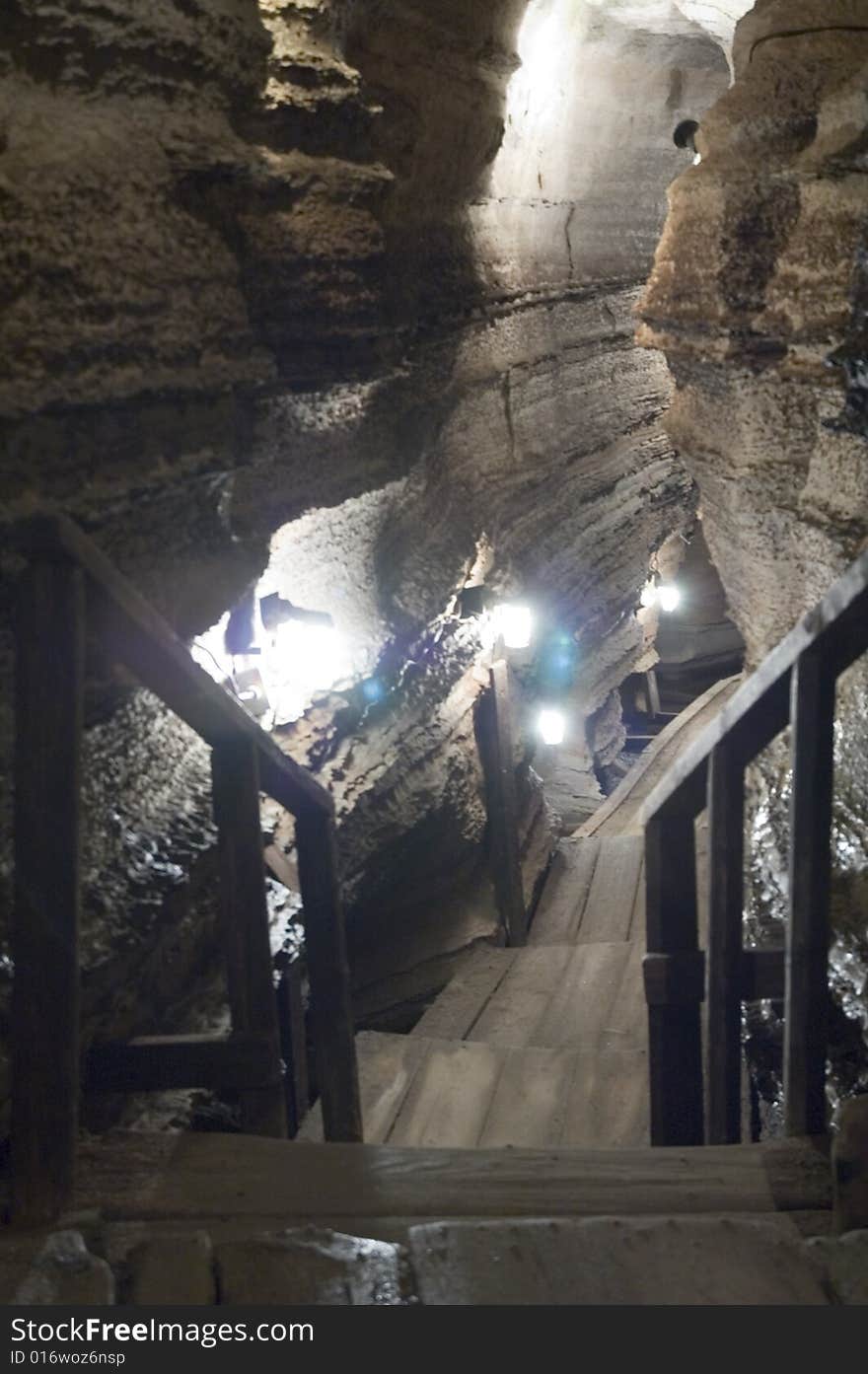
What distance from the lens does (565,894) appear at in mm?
9938

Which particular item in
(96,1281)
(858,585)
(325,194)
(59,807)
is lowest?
(96,1281)

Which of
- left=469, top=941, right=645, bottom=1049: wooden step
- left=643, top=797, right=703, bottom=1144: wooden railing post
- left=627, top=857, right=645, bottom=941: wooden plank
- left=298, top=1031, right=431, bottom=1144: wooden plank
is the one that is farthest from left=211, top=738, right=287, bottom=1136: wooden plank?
left=627, top=857, right=645, bottom=941: wooden plank

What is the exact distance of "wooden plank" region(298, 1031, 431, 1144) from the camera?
523 centimetres

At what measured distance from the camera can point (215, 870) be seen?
186 inches

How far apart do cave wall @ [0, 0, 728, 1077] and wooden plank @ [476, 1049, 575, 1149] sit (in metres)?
1.81

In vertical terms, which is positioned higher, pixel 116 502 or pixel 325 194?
pixel 325 194

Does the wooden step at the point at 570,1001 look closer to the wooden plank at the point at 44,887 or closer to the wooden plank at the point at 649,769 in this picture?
the wooden plank at the point at 649,769

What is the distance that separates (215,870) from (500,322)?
546 centimetres

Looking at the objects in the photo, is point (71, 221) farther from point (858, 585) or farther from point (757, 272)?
point (757, 272)

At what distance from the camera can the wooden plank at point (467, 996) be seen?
7.09 m

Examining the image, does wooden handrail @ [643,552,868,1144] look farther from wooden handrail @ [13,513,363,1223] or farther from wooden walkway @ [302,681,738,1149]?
wooden handrail @ [13,513,363,1223]

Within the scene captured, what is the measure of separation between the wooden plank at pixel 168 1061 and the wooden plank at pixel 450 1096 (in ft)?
6.12

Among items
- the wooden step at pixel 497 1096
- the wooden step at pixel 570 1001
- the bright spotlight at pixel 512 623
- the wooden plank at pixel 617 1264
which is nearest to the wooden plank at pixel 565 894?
the wooden step at pixel 570 1001

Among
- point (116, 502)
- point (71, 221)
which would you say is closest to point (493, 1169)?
point (116, 502)
